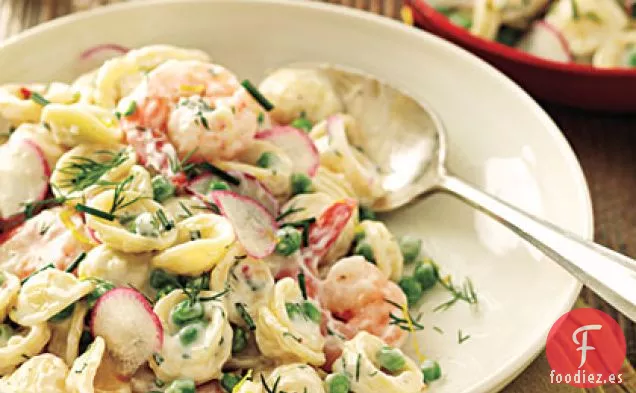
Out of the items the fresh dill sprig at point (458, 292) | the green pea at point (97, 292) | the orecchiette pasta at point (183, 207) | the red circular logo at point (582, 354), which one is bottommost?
the red circular logo at point (582, 354)

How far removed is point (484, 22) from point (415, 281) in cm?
203

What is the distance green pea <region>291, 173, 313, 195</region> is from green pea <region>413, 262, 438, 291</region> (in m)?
0.53

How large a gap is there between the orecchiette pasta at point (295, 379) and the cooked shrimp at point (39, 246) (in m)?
0.82

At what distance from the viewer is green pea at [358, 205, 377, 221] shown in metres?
3.90

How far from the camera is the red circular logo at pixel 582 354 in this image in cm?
336

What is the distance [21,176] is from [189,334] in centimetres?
97

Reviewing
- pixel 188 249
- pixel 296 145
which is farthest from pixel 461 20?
pixel 188 249

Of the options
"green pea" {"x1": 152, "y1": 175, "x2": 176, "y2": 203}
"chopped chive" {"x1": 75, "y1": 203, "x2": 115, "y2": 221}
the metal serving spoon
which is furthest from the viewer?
"green pea" {"x1": 152, "y1": 175, "x2": 176, "y2": 203}

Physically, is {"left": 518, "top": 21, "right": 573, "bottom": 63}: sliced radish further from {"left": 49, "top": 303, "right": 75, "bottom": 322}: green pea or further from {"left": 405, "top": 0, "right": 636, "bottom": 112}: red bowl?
{"left": 49, "top": 303, "right": 75, "bottom": 322}: green pea

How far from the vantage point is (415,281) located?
143 inches

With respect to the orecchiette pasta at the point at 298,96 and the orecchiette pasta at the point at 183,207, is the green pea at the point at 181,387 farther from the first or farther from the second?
the orecchiette pasta at the point at 298,96

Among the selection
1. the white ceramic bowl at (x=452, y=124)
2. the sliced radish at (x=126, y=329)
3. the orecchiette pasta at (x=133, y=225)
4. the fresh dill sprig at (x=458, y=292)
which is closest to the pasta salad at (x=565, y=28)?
the white ceramic bowl at (x=452, y=124)

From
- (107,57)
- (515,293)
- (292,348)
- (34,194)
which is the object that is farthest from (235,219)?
(107,57)

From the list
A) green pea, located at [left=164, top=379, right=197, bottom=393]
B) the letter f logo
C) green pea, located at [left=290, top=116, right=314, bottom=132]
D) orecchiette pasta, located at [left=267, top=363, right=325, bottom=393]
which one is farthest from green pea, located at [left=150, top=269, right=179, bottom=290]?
the letter f logo
